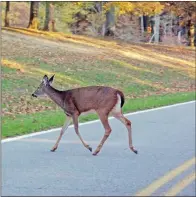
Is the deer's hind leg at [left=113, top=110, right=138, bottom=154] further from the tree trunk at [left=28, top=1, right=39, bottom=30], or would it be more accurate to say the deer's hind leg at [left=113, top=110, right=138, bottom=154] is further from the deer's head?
the tree trunk at [left=28, top=1, right=39, bottom=30]

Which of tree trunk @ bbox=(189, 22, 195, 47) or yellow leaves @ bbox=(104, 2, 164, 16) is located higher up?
yellow leaves @ bbox=(104, 2, 164, 16)

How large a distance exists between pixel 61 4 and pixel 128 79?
35 centimetres

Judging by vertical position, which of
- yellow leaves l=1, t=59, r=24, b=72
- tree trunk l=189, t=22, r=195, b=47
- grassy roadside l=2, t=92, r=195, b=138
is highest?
tree trunk l=189, t=22, r=195, b=47

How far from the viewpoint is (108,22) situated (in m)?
2.35

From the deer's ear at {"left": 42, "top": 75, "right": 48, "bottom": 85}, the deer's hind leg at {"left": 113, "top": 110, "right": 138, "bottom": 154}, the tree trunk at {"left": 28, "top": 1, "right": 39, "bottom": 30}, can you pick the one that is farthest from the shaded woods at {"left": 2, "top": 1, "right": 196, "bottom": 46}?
the deer's hind leg at {"left": 113, "top": 110, "right": 138, "bottom": 154}

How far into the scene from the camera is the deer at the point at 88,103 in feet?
5.21

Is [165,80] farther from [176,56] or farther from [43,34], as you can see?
[43,34]

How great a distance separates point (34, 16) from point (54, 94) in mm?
599

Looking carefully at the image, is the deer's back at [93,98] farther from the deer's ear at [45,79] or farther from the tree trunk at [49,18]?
the tree trunk at [49,18]

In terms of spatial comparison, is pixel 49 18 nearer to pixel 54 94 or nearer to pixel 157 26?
pixel 157 26

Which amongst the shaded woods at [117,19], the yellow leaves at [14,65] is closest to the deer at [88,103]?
the yellow leaves at [14,65]

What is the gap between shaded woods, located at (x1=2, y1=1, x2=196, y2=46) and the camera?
209 cm

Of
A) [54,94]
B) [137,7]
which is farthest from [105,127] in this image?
[137,7]

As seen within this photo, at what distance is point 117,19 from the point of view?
226 cm
